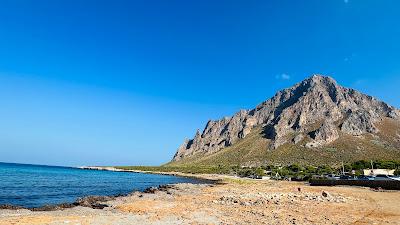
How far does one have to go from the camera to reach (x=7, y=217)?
942 inches

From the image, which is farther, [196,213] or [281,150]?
[281,150]

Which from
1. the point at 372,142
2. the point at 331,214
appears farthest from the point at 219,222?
the point at 372,142

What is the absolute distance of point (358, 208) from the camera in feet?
98.6

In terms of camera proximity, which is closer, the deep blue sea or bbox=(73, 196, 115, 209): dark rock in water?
bbox=(73, 196, 115, 209): dark rock in water

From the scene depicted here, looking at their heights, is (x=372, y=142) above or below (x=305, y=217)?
above

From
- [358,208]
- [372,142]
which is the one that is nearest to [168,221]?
[358,208]

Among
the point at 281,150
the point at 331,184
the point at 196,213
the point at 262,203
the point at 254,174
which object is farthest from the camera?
the point at 281,150

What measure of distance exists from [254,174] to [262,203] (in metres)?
91.4

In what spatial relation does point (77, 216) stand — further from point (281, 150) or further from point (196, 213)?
point (281, 150)

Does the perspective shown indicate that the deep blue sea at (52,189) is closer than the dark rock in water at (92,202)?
No

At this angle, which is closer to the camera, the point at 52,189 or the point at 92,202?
the point at 92,202

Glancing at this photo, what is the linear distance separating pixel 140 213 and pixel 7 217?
928cm

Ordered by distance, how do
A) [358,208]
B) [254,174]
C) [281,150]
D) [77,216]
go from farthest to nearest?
[281,150], [254,174], [358,208], [77,216]

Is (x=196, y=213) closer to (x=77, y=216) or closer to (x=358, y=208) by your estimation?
(x=77, y=216)
